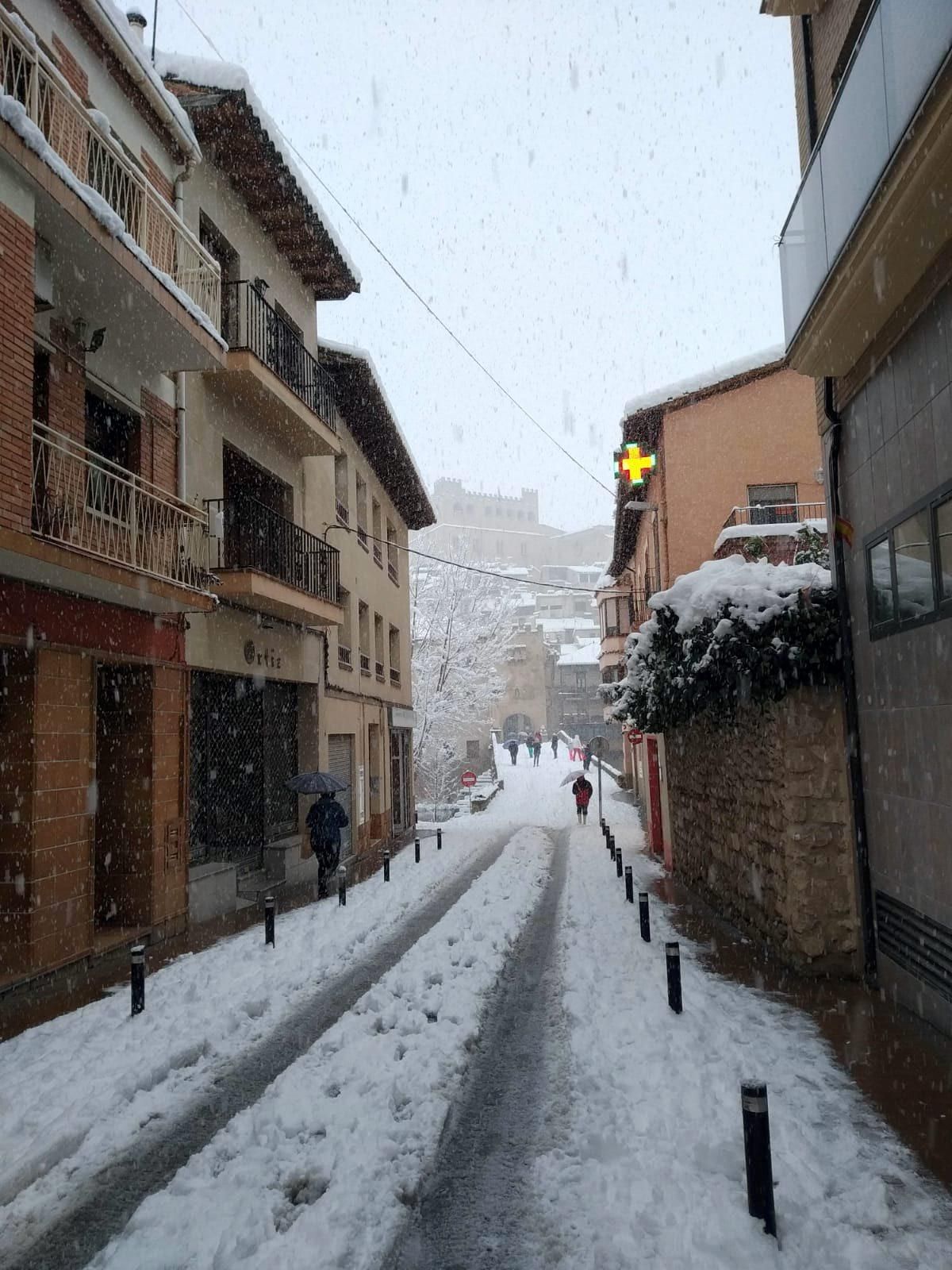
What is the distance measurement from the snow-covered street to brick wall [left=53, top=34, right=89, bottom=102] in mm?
9622

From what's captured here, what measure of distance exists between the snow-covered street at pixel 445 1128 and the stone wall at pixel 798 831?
1120mm

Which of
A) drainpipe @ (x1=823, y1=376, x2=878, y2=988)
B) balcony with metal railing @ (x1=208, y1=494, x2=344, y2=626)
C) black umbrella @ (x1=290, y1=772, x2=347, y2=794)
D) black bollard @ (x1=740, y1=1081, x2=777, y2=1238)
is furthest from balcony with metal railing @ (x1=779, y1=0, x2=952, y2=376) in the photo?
black umbrella @ (x1=290, y1=772, x2=347, y2=794)

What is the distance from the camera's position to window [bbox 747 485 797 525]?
18.5m

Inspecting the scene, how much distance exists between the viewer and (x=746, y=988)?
8.18 m

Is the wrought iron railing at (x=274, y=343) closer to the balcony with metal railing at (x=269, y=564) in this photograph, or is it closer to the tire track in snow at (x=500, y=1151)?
the balcony with metal railing at (x=269, y=564)

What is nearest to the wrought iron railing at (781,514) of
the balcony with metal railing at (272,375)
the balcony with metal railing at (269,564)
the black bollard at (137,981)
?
the balcony with metal railing at (269,564)

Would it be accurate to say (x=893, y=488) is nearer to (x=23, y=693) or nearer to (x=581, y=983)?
(x=581, y=983)

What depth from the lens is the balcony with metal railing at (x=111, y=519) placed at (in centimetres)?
889

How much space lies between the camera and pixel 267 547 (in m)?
14.5

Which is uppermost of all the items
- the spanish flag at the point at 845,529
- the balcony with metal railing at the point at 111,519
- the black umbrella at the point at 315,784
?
the balcony with metal railing at the point at 111,519

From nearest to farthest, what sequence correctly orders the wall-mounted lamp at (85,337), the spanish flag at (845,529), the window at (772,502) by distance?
the spanish flag at (845,529)
the wall-mounted lamp at (85,337)
the window at (772,502)

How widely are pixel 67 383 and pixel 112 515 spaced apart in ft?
5.37

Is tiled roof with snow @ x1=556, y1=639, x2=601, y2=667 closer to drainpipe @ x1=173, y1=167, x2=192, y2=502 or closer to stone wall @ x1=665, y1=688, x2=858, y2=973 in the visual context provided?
drainpipe @ x1=173, y1=167, x2=192, y2=502

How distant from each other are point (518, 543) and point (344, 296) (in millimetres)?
110477
